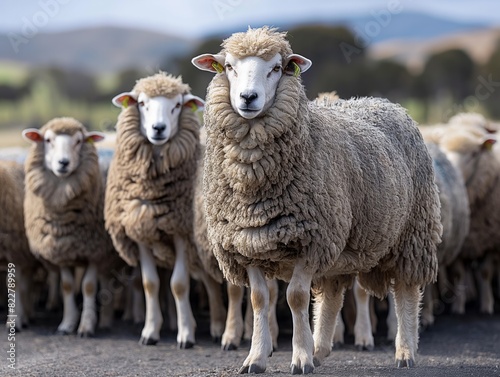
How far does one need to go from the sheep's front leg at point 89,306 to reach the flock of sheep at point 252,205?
0.01 metres

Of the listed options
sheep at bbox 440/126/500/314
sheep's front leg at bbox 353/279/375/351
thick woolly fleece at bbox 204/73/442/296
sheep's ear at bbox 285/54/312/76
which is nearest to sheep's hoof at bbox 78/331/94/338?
sheep's front leg at bbox 353/279/375/351

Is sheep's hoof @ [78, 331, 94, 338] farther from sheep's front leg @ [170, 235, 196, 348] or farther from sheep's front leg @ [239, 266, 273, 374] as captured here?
sheep's front leg @ [239, 266, 273, 374]

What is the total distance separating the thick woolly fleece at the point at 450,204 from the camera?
29.8 feet

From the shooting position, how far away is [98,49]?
4362 centimetres

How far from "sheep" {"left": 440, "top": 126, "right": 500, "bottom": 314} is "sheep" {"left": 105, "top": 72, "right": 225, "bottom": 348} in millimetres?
3413

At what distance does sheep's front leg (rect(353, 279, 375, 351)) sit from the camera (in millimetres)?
7930

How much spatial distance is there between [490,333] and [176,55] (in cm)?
2690

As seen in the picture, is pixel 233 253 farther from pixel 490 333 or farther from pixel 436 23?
pixel 436 23

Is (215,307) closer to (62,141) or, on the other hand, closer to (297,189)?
(62,141)

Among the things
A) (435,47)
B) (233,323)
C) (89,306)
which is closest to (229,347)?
(233,323)

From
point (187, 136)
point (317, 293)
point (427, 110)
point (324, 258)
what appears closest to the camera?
point (324, 258)

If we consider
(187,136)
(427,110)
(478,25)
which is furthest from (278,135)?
(478,25)

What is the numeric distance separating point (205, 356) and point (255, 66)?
9.68 ft

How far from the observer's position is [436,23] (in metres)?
44.2
